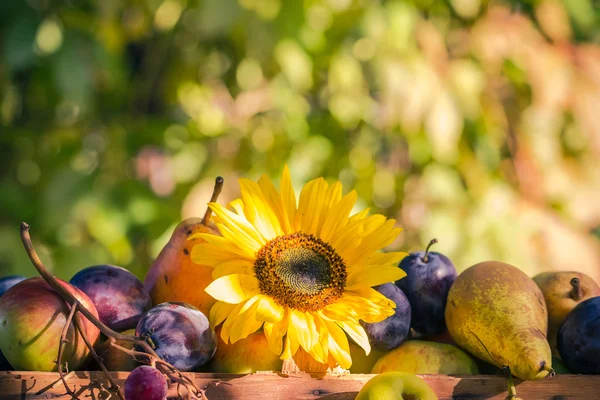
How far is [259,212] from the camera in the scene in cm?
78

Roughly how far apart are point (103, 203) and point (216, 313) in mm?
1415

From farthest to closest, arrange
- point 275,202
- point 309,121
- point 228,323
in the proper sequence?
point 309,121
point 275,202
point 228,323

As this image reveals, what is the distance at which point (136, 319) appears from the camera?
785 mm

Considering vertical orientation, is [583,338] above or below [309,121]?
below

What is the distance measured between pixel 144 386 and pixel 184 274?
243mm

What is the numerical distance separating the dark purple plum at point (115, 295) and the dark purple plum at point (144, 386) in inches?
7.5

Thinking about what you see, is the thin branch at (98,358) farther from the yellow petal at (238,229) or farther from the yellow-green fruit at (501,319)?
the yellow-green fruit at (501,319)

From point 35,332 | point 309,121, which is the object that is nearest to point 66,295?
point 35,332

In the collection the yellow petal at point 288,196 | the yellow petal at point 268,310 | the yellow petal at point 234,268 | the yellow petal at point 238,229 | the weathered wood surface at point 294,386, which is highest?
the yellow petal at point 288,196

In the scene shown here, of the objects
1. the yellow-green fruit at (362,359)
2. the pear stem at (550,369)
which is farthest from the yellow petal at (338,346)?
the pear stem at (550,369)

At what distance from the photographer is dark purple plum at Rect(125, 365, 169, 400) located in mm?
590

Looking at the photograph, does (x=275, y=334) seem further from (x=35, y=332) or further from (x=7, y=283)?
(x=7, y=283)

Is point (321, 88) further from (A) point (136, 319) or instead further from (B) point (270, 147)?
(A) point (136, 319)

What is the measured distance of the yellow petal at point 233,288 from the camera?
27.0 inches
